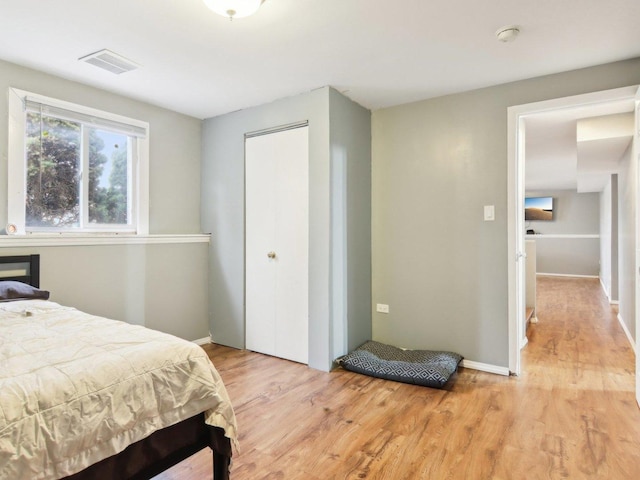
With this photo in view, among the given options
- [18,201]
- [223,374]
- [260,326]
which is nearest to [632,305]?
[260,326]

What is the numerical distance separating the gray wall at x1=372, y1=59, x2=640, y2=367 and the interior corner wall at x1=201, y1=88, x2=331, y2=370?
2.41 ft

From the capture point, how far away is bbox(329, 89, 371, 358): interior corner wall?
3.14m

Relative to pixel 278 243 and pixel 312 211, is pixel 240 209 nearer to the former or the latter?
pixel 278 243

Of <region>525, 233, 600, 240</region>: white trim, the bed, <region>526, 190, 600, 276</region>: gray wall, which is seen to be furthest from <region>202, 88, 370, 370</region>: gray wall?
<region>526, 190, 600, 276</region>: gray wall

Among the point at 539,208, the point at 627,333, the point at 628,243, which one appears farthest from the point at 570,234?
the point at 627,333

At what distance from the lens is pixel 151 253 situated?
11.3 feet

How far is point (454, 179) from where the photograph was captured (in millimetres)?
3199

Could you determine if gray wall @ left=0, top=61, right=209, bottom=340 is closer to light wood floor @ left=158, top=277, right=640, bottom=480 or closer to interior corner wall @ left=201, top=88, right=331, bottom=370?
interior corner wall @ left=201, top=88, right=331, bottom=370

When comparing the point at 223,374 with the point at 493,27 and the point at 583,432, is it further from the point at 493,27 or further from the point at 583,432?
the point at 493,27

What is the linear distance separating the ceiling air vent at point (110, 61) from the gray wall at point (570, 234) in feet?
31.9

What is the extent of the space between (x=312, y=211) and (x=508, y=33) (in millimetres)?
1798

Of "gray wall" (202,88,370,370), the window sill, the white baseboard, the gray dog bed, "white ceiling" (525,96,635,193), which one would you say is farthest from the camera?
the white baseboard

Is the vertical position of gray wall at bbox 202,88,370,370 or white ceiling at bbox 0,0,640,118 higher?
white ceiling at bbox 0,0,640,118

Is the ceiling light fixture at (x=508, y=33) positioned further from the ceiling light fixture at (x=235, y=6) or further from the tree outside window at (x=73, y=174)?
the tree outside window at (x=73, y=174)
